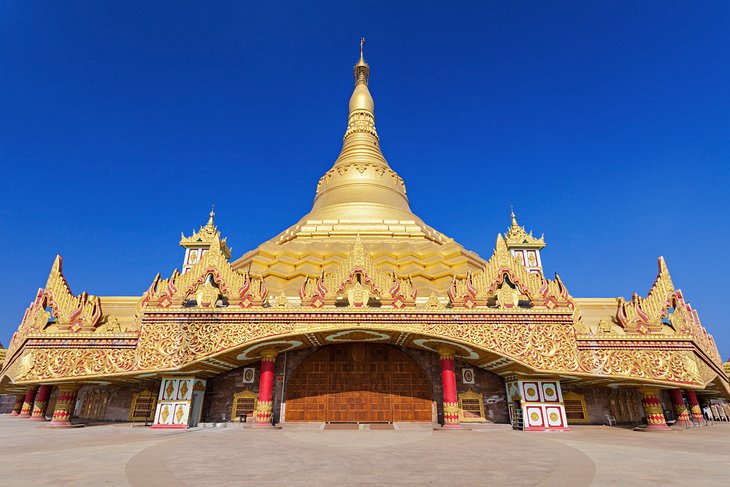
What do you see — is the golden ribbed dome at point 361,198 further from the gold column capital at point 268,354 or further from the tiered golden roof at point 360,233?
the gold column capital at point 268,354

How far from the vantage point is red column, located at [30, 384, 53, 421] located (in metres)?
19.4

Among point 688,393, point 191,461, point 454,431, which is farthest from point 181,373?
point 688,393

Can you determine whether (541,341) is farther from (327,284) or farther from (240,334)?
(240,334)

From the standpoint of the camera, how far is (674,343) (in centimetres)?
1534

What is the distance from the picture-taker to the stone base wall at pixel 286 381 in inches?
654

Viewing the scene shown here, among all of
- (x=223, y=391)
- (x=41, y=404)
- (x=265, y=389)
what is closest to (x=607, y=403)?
(x=265, y=389)

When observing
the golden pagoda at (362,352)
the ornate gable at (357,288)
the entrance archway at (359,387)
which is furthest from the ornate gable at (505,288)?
the entrance archway at (359,387)

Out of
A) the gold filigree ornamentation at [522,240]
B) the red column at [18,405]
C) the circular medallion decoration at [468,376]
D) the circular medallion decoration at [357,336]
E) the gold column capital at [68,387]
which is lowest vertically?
the red column at [18,405]

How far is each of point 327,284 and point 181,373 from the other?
6.61 metres

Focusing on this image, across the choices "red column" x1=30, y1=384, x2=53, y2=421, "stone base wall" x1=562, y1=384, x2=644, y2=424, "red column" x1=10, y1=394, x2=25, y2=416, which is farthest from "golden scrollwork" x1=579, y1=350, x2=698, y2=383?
"red column" x1=10, y1=394, x2=25, y2=416

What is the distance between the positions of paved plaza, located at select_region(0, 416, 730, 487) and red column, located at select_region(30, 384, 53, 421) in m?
10.4

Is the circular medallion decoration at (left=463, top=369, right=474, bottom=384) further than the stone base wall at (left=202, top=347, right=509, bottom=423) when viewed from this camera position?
Yes

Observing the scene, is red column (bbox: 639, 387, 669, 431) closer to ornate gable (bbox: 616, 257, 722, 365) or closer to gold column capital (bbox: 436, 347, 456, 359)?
ornate gable (bbox: 616, 257, 722, 365)

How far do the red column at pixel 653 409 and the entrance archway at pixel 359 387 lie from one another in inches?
338
